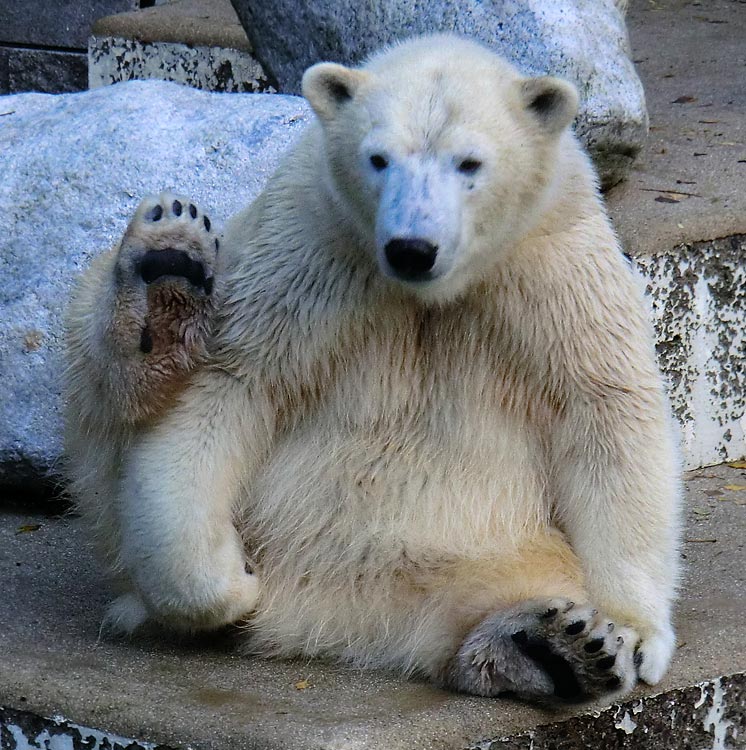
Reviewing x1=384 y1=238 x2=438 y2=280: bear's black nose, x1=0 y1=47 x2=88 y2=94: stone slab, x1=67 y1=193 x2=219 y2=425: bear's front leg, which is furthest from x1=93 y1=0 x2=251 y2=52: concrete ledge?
x1=384 y1=238 x2=438 y2=280: bear's black nose

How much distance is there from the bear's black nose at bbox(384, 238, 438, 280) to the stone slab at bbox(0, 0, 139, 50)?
5843 mm

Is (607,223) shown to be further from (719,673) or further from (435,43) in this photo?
(719,673)

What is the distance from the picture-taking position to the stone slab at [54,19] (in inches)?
311

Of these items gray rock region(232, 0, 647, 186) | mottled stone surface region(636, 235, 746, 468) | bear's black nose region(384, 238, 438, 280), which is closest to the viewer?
bear's black nose region(384, 238, 438, 280)

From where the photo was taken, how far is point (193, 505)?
9.25ft

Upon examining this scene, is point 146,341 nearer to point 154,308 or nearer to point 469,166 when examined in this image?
point 154,308

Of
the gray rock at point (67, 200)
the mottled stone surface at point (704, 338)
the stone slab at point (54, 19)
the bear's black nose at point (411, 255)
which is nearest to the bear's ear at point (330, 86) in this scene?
the bear's black nose at point (411, 255)

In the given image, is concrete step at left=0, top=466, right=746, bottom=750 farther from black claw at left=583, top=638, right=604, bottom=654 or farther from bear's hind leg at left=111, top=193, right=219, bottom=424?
bear's hind leg at left=111, top=193, right=219, bottom=424

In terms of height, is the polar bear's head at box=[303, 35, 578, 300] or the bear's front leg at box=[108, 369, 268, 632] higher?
the polar bear's head at box=[303, 35, 578, 300]

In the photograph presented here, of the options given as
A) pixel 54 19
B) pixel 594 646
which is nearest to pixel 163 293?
pixel 594 646

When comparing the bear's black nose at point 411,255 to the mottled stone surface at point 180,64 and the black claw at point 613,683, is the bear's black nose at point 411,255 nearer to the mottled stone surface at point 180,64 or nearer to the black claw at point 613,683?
the black claw at point 613,683

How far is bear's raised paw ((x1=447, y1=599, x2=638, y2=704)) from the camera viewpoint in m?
2.61

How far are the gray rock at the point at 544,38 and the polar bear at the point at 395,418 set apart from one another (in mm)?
1629

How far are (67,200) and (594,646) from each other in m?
2.35
